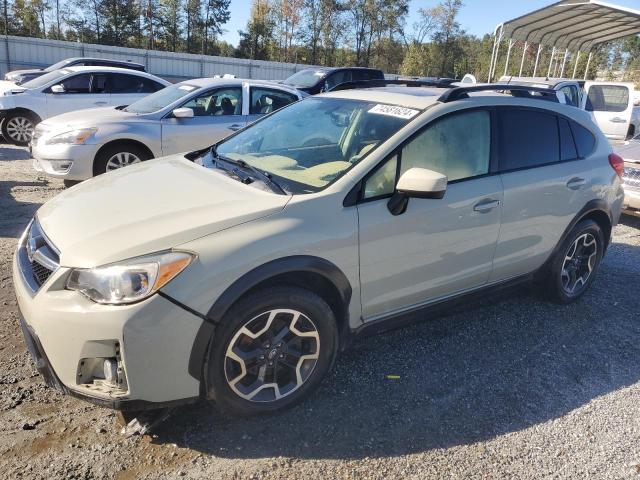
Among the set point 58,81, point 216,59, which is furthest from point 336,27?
point 58,81

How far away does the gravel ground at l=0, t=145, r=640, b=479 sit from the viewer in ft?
8.39

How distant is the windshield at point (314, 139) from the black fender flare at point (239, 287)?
0.45m

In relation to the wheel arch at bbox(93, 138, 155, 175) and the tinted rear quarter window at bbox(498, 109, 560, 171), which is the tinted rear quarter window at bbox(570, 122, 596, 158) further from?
the wheel arch at bbox(93, 138, 155, 175)

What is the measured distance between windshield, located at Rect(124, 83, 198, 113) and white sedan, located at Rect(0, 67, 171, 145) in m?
2.78

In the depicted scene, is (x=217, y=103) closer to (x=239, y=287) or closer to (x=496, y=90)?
(x=496, y=90)

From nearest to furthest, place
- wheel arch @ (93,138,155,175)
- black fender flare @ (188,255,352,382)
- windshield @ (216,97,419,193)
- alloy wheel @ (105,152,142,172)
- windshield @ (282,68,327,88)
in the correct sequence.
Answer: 1. black fender flare @ (188,255,352,382)
2. windshield @ (216,97,419,193)
3. wheel arch @ (93,138,155,175)
4. alloy wheel @ (105,152,142,172)
5. windshield @ (282,68,327,88)

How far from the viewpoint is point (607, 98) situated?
44.1 ft

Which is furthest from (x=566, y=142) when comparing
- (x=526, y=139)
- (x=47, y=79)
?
(x=47, y=79)

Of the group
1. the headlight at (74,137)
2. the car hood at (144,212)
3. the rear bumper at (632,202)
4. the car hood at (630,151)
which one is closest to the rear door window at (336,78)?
the car hood at (630,151)

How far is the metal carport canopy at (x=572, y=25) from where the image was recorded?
704 inches

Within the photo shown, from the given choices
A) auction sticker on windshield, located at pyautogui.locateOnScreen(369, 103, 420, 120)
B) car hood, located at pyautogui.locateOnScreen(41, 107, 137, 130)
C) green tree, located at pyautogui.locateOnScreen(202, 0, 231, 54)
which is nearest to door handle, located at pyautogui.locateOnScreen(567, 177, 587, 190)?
auction sticker on windshield, located at pyautogui.locateOnScreen(369, 103, 420, 120)

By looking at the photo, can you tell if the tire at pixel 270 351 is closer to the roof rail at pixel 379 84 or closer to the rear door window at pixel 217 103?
the roof rail at pixel 379 84

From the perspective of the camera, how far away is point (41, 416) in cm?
278

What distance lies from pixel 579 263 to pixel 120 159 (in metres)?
5.63
